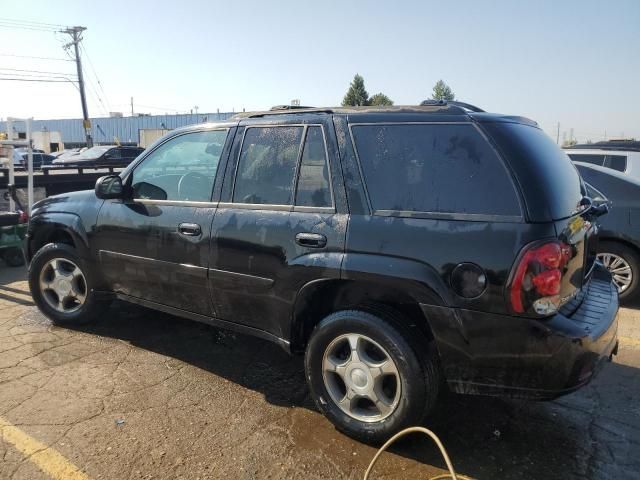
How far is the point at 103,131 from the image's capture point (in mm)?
64688

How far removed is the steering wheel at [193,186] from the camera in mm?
3645

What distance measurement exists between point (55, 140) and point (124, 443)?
5204cm

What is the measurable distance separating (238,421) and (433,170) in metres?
1.89

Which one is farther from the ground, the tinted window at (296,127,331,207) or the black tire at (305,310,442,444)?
the tinted window at (296,127,331,207)

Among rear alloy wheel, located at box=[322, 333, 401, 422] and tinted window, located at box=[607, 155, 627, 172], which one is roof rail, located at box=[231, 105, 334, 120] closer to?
rear alloy wheel, located at box=[322, 333, 401, 422]

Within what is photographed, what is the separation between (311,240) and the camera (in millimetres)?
2971

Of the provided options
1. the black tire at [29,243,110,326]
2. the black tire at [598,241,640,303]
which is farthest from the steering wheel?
the black tire at [598,241,640,303]

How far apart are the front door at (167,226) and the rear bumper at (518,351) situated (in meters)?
1.75

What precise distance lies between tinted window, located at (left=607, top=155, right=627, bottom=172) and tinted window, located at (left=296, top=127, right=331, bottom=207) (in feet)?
17.1

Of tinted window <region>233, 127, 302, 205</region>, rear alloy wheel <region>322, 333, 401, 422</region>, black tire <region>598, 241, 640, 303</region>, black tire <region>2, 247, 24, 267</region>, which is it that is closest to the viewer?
rear alloy wheel <region>322, 333, 401, 422</region>

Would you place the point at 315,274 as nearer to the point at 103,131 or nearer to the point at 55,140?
the point at 55,140

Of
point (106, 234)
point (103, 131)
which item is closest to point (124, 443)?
point (106, 234)

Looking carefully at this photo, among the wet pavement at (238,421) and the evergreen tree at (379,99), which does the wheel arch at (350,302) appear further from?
the evergreen tree at (379,99)

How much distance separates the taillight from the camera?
7.79 ft
